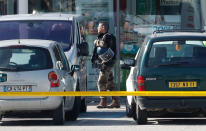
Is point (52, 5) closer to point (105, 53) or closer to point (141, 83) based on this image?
point (105, 53)

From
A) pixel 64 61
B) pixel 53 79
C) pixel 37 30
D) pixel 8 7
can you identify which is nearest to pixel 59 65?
pixel 53 79

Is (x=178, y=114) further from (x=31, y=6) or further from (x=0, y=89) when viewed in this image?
(x=31, y=6)

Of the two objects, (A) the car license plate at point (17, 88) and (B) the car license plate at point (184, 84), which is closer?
(B) the car license plate at point (184, 84)

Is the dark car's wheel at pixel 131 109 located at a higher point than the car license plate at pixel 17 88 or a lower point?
lower

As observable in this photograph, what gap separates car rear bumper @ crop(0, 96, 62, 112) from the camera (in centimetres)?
1363

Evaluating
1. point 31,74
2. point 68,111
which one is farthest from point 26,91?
point 68,111

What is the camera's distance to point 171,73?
1349 cm

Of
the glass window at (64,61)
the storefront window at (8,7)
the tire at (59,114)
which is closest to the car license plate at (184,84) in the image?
the tire at (59,114)

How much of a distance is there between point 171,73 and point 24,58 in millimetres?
2651

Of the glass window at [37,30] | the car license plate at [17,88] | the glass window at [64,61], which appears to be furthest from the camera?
the glass window at [37,30]

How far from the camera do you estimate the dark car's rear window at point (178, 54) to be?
13.6 metres

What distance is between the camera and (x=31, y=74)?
13773 mm

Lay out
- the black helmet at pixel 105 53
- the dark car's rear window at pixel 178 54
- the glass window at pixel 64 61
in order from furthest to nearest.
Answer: the black helmet at pixel 105 53, the glass window at pixel 64 61, the dark car's rear window at pixel 178 54

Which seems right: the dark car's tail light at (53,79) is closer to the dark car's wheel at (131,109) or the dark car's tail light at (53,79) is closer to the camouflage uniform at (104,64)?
the dark car's wheel at (131,109)
